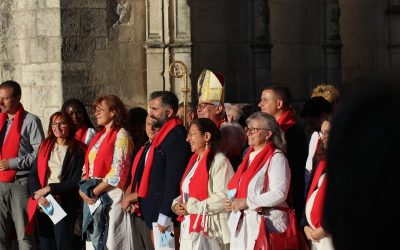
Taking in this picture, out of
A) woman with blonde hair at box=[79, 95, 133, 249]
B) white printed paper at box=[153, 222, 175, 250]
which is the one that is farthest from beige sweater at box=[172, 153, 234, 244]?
woman with blonde hair at box=[79, 95, 133, 249]

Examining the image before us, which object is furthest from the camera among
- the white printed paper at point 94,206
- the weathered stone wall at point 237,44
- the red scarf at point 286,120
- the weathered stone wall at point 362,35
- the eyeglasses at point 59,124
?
the weathered stone wall at point 362,35

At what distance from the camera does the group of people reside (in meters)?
7.16

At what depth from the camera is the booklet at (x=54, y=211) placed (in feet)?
30.7

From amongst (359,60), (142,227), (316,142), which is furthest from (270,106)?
(359,60)

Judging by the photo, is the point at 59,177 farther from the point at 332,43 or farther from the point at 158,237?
the point at 332,43

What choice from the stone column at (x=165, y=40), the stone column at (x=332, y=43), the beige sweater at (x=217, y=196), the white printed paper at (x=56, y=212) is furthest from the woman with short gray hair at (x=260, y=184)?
the stone column at (x=332, y=43)

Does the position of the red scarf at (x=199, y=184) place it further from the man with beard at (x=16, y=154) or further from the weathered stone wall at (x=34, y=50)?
the weathered stone wall at (x=34, y=50)

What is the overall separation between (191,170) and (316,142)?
1023mm

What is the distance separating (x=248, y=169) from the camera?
23.5 feet

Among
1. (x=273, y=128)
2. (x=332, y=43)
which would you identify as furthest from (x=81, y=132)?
(x=332, y=43)

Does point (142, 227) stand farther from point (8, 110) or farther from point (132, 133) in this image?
point (8, 110)

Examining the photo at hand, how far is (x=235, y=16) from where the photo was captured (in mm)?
13398

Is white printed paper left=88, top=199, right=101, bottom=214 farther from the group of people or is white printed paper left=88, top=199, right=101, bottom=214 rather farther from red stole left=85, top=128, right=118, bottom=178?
red stole left=85, top=128, right=118, bottom=178

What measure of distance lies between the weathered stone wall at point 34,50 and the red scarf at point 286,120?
4.74 m
